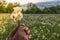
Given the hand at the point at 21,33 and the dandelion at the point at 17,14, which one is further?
the dandelion at the point at 17,14

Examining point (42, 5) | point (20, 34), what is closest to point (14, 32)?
point (20, 34)

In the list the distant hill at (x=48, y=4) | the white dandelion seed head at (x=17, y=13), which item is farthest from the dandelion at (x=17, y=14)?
the distant hill at (x=48, y=4)

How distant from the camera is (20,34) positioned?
147cm

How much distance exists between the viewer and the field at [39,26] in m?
1.51

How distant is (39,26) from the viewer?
1.54 m

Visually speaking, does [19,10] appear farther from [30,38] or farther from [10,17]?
[30,38]

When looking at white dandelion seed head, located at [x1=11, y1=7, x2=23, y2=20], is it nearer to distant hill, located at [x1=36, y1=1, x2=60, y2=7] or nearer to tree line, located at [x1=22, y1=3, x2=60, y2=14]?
tree line, located at [x1=22, y1=3, x2=60, y2=14]

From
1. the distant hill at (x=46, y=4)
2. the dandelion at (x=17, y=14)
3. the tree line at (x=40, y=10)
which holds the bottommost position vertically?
the dandelion at (x=17, y=14)

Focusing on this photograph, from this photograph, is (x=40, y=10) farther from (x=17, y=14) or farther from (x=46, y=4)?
(x=17, y=14)

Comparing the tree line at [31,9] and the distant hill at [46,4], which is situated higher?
the distant hill at [46,4]

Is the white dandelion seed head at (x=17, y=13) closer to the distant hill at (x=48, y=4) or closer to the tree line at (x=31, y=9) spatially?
the tree line at (x=31, y=9)

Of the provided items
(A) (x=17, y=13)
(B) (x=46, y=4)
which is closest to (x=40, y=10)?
(B) (x=46, y=4)

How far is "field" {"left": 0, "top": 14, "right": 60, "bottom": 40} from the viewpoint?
151cm

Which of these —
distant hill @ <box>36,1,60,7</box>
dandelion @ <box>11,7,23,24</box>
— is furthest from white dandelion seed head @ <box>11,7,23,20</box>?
distant hill @ <box>36,1,60,7</box>
